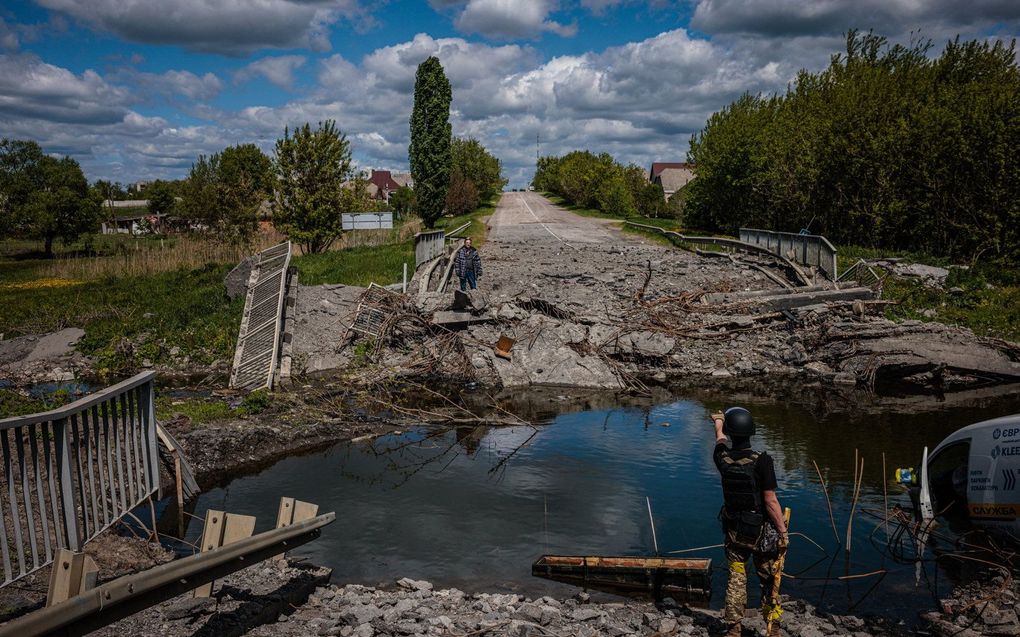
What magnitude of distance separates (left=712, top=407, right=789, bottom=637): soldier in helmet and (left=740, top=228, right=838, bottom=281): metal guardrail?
17.4 meters

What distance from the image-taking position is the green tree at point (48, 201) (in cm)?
5091

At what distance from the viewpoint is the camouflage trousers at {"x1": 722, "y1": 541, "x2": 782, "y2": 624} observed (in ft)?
18.8

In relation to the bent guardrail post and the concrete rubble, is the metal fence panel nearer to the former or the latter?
the concrete rubble

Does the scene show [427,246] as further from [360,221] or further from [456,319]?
[456,319]

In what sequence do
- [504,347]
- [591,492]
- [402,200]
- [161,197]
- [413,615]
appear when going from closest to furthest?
[413,615] → [591,492] → [504,347] → [161,197] → [402,200]

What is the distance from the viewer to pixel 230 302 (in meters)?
21.4

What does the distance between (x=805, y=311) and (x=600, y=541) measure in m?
12.4

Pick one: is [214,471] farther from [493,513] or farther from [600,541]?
[600,541]

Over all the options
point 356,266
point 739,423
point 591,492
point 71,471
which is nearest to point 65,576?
point 71,471

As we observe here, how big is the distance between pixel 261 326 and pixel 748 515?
13.8 meters

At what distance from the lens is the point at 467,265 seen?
65.7 feet

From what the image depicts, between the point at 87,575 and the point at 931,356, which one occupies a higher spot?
the point at 87,575

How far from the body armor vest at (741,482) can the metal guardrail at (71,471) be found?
17.3 feet

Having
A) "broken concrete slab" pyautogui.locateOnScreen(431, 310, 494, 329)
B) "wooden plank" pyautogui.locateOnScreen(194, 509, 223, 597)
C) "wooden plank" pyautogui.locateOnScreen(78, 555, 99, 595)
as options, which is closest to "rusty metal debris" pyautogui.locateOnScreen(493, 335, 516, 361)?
"broken concrete slab" pyautogui.locateOnScreen(431, 310, 494, 329)
